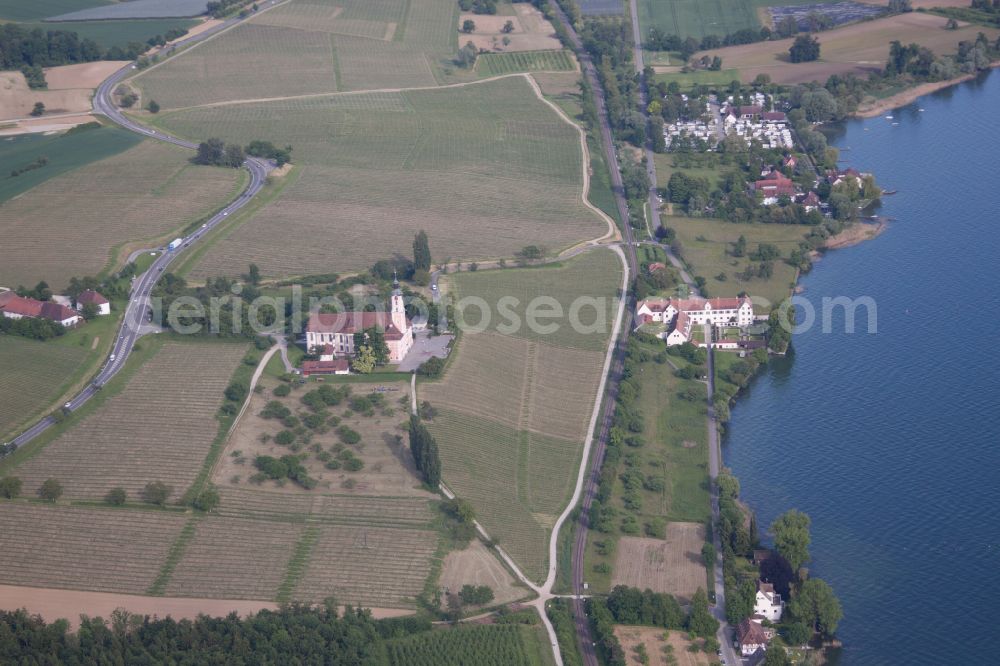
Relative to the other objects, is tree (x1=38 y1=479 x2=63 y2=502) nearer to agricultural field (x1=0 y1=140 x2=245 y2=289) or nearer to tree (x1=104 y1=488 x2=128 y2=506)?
tree (x1=104 y1=488 x2=128 y2=506)

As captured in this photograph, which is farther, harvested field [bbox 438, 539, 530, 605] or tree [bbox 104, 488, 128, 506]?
tree [bbox 104, 488, 128, 506]

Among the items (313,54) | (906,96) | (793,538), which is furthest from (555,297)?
(313,54)

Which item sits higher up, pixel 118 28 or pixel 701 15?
pixel 701 15

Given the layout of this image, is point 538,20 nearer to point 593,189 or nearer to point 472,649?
point 593,189

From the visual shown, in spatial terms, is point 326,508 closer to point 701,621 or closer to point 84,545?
point 84,545

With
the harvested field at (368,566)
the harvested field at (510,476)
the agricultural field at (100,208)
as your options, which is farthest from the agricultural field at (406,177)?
the harvested field at (368,566)

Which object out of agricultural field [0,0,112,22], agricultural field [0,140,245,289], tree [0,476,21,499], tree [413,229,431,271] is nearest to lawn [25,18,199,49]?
agricultural field [0,0,112,22]

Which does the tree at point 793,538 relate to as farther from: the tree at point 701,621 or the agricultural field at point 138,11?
the agricultural field at point 138,11
